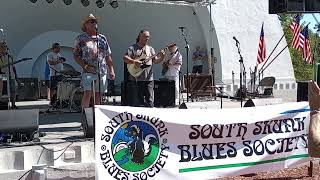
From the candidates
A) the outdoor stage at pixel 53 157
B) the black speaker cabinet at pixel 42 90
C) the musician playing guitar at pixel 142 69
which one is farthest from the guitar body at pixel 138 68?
the black speaker cabinet at pixel 42 90

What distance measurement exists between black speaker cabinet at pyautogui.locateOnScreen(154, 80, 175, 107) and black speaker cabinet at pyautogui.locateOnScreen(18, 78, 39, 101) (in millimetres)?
4575

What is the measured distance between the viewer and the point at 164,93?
32.3ft

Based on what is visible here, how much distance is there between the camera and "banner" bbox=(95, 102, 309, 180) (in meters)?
4.89

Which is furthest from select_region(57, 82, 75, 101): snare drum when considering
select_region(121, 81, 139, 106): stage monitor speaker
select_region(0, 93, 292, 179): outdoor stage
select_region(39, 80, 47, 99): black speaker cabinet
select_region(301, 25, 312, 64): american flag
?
select_region(301, 25, 312, 64): american flag

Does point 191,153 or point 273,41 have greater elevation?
point 273,41

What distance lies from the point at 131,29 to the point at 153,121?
1066 cm

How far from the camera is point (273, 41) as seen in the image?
16344 millimetres

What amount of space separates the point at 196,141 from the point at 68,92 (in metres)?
5.55

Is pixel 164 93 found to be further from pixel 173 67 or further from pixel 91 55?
pixel 91 55

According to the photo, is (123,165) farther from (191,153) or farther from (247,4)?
(247,4)

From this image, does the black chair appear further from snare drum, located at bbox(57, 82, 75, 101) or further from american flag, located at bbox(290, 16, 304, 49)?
snare drum, located at bbox(57, 82, 75, 101)

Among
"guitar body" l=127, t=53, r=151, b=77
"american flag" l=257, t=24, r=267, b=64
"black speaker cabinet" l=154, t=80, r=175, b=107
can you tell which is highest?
"american flag" l=257, t=24, r=267, b=64

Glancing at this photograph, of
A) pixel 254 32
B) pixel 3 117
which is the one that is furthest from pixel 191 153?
pixel 254 32

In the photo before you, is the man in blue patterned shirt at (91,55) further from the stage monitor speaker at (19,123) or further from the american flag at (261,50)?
the american flag at (261,50)
